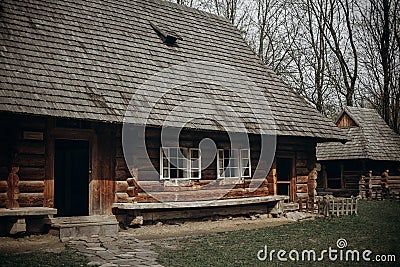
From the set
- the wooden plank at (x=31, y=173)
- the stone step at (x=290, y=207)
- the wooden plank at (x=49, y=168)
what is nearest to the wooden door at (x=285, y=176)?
the stone step at (x=290, y=207)

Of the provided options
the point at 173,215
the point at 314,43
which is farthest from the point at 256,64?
the point at 314,43

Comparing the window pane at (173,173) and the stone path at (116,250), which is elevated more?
the window pane at (173,173)

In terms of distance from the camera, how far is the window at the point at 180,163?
1427 cm

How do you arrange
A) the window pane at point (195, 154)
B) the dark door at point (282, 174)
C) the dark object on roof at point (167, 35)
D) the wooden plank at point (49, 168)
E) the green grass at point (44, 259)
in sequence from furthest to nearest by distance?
the dark door at point (282, 174), the dark object on roof at point (167, 35), the window pane at point (195, 154), the wooden plank at point (49, 168), the green grass at point (44, 259)

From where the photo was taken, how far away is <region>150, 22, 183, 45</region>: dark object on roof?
16.7 meters

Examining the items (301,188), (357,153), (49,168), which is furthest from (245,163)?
(357,153)

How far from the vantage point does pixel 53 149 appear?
41.1 feet

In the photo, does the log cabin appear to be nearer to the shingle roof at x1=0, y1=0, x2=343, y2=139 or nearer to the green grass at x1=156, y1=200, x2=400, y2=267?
the shingle roof at x1=0, y1=0, x2=343, y2=139

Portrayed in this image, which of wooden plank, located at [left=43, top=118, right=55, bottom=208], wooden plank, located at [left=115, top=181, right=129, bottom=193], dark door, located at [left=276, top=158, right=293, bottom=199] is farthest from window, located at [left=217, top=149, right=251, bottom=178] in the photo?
wooden plank, located at [left=43, top=118, right=55, bottom=208]

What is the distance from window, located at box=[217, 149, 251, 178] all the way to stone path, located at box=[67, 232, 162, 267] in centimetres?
416

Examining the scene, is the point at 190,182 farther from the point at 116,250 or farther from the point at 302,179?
the point at 302,179

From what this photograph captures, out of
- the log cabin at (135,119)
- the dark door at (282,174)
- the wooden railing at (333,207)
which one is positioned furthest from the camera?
the dark door at (282,174)

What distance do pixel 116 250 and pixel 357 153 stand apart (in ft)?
61.2

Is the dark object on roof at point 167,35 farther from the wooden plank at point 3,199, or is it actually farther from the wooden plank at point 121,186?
the wooden plank at point 3,199
